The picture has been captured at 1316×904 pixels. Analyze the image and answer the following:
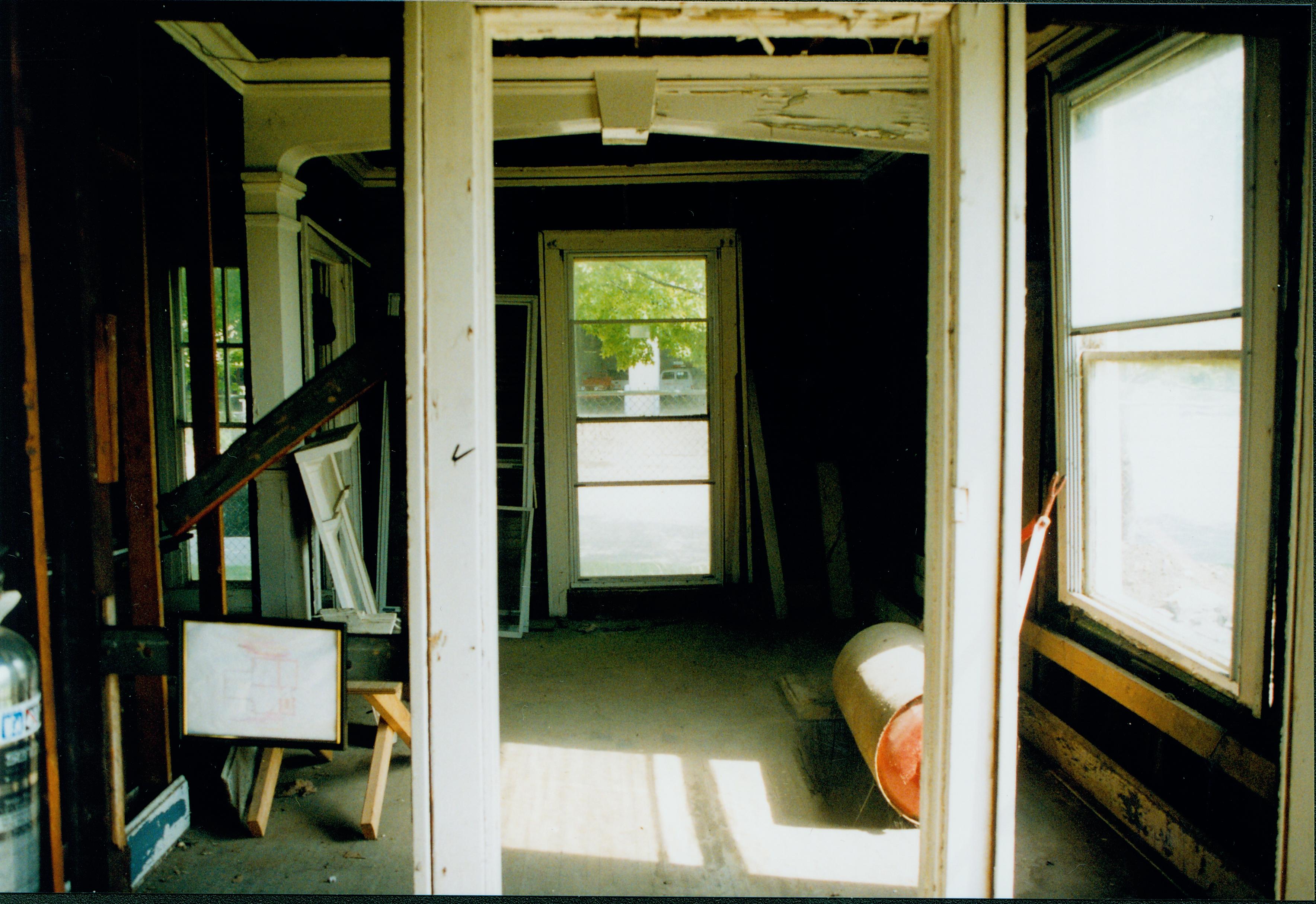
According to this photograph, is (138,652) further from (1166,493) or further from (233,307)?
(233,307)

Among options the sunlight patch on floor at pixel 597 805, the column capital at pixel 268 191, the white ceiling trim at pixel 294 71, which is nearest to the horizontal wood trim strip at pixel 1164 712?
the sunlight patch on floor at pixel 597 805

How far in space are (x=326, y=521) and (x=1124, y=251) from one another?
114 inches

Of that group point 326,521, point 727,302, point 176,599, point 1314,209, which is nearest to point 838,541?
point 727,302

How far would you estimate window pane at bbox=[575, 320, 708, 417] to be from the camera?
4.61 m

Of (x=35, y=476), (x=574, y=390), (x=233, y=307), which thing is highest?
(x=233, y=307)

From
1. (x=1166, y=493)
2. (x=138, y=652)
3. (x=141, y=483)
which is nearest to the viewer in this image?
(x=138, y=652)

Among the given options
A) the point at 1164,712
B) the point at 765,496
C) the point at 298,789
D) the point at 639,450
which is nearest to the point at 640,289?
Answer: the point at 639,450

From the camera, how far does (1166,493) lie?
2.21 m

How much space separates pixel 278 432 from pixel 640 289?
3.28 metres

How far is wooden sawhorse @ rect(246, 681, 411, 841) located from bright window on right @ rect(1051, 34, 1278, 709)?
2437 millimetres

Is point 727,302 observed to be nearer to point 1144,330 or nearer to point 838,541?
point 838,541

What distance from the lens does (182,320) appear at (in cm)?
415

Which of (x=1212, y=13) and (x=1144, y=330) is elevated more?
(x=1212, y=13)

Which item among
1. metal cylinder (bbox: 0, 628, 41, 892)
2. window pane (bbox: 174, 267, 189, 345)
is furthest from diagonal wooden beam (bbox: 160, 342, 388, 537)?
window pane (bbox: 174, 267, 189, 345)
